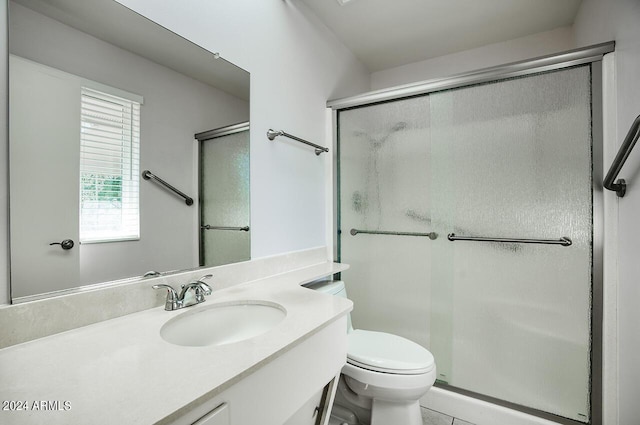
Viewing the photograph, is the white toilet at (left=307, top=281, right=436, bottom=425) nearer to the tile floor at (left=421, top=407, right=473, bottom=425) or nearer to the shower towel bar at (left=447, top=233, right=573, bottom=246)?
the tile floor at (left=421, top=407, right=473, bottom=425)

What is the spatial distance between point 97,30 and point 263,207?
2.83ft

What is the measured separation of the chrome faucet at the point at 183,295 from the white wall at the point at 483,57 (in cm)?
188

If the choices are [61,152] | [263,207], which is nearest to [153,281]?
[61,152]

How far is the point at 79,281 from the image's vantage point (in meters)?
0.81

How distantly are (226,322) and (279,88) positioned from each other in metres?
1.19

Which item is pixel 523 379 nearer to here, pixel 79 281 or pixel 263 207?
pixel 263 207

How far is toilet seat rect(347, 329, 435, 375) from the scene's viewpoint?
1.19m

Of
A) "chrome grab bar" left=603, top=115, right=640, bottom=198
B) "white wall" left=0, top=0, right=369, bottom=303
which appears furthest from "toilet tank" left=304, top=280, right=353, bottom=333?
"chrome grab bar" left=603, top=115, right=640, bottom=198

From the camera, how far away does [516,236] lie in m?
1.48

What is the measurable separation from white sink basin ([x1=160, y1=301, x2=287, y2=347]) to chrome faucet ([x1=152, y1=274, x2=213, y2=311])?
4cm

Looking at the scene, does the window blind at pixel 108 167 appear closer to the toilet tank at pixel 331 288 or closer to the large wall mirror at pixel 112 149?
the large wall mirror at pixel 112 149

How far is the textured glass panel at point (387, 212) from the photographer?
5.68 feet

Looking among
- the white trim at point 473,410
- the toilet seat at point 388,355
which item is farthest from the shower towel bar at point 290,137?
the white trim at point 473,410

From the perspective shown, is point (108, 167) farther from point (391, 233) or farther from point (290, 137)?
point (391, 233)
